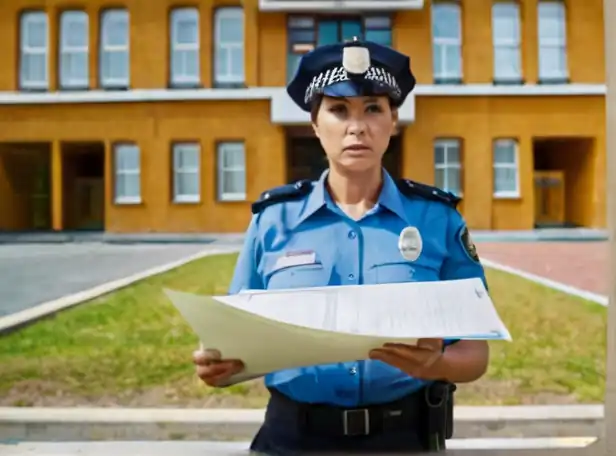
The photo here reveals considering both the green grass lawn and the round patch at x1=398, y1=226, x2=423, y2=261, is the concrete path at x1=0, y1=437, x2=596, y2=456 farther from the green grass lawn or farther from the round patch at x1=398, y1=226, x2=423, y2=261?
the round patch at x1=398, y1=226, x2=423, y2=261

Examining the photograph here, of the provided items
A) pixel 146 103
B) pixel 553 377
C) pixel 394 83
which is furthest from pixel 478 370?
pixel 146 103

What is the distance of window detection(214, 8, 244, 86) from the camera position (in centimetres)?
143

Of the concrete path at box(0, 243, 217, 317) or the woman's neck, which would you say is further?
the concrete path at box(0, 243, 217, 317)

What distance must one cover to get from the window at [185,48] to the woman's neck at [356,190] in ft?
1.46

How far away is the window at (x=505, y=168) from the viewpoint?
1.43 metres

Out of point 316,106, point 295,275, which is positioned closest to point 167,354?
point 295,275

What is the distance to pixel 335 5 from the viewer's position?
4.58 ft

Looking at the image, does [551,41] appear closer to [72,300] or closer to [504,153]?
[504,153]

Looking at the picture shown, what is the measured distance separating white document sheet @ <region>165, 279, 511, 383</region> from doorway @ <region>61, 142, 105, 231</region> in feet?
1.44

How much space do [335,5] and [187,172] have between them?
48cm

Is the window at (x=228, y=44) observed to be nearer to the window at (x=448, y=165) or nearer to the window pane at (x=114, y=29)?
the window pane at (x=114, y=29)

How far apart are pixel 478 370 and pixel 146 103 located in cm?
88

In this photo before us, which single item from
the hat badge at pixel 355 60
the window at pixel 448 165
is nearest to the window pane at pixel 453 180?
the window at pixel 448 165

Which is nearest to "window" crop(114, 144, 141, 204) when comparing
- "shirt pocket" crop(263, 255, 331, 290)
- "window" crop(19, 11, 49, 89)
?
"window" crop(19, 11, 49, 89)
